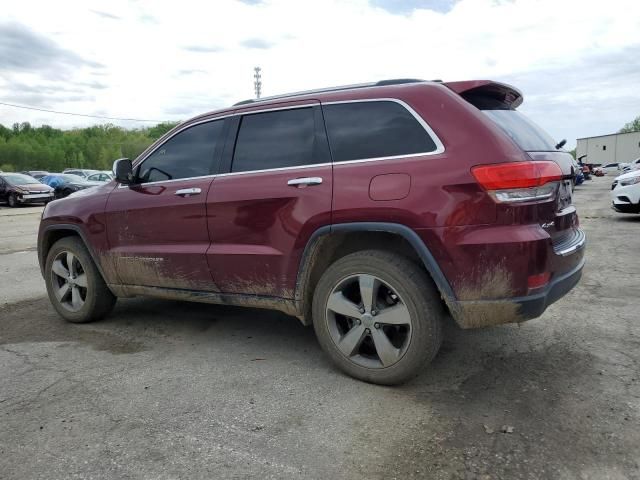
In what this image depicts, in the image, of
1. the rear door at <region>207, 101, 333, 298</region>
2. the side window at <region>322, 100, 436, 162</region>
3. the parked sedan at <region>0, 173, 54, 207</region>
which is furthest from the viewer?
the parked sedan at <region>0, 173, 54, 207</region>

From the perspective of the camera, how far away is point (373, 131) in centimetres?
333

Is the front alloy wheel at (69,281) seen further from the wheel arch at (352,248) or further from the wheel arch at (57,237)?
the wheel arch at (352,248)

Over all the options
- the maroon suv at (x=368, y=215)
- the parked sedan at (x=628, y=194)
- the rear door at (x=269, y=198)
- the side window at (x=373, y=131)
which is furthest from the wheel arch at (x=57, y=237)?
the parked sedan at (x=628, y=194)

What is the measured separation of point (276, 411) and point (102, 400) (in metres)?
1.09

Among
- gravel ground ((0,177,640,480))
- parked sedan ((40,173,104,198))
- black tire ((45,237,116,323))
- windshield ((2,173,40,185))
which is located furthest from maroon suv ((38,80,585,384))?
windshield ((2,173,40,185))

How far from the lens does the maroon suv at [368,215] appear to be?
293cm

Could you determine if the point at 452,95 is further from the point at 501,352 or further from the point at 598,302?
A: the point at 598,302

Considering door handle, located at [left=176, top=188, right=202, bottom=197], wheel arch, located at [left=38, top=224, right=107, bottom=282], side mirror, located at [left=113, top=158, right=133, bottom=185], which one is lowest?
wheel arch, located at [left=38, top=224, right=107, bottom=282]

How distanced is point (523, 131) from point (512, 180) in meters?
0.67

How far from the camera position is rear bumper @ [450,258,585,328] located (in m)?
2.94

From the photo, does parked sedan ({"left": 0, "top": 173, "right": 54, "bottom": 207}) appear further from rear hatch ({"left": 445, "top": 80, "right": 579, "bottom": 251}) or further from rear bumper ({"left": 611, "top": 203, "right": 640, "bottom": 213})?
rear hatch ({"left": 445, "top": 80, "right": 579, "bottom": 251})

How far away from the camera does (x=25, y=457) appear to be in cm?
259

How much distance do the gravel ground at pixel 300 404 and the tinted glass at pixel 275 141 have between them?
142 centimetres

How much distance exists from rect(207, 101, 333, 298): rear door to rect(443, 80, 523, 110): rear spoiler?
922 millimetres
